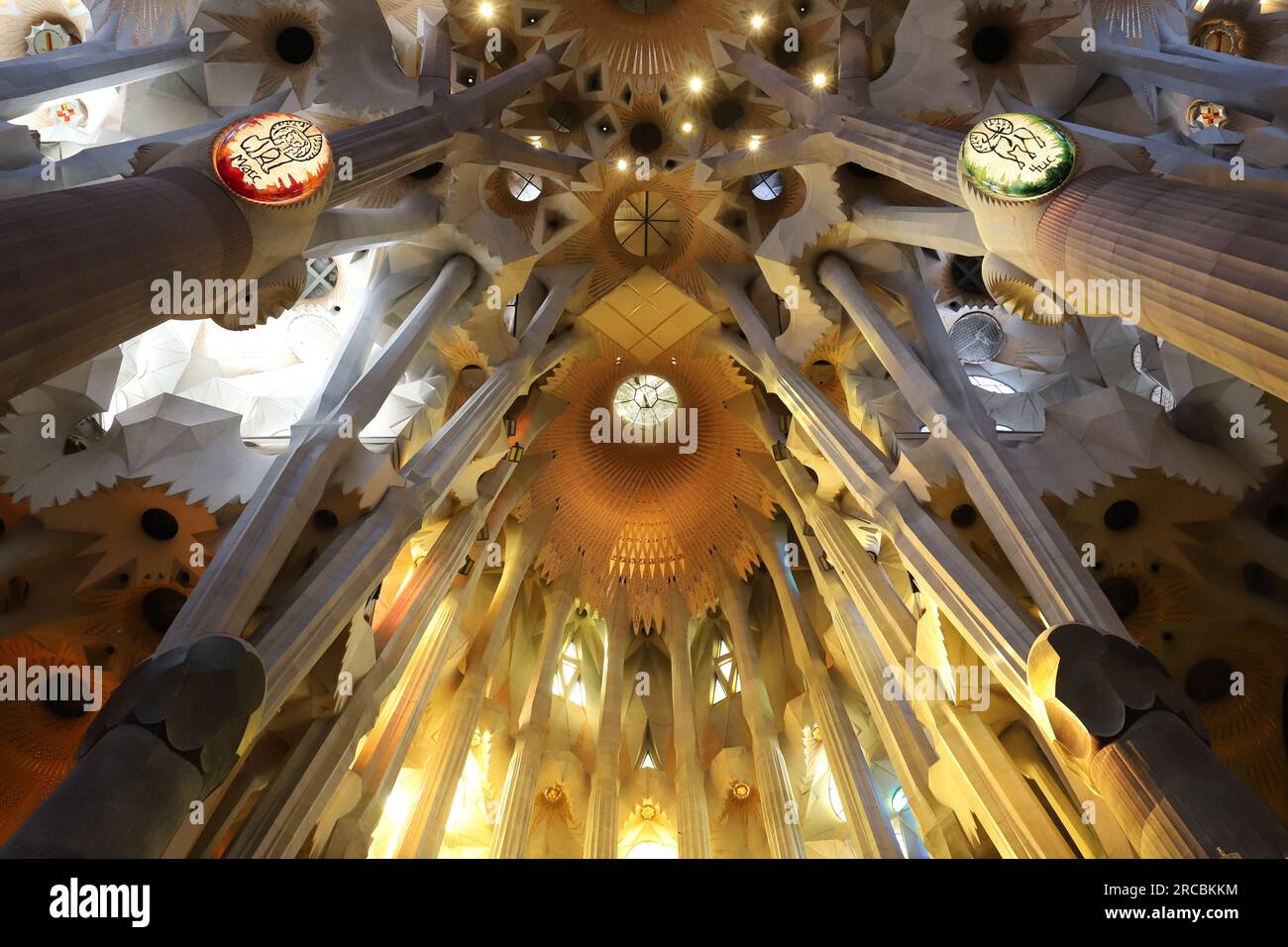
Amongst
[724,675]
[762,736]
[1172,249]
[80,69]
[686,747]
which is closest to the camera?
[1172,249]

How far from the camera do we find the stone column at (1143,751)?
4766 millimetres

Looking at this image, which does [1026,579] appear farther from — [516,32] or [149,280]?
[516,32]

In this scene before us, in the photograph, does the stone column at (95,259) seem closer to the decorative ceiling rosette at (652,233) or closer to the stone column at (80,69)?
the stone column at (80,69)

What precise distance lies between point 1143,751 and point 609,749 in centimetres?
934

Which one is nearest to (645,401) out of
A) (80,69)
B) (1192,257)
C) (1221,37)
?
(80,69)

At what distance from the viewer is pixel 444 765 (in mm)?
11258

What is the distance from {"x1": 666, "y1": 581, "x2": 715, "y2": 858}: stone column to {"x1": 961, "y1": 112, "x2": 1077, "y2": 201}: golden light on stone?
10.2 meters

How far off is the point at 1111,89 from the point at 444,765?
1266 centimetres

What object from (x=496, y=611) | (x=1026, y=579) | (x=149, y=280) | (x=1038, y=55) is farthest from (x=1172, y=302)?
(x=496, y=611)

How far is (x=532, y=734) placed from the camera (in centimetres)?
1312

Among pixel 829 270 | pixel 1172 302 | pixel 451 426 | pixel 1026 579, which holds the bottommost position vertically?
pixel 1026 579

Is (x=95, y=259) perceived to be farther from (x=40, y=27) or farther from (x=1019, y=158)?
(x=40, y=27)

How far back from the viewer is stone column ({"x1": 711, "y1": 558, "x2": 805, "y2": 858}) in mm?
12133

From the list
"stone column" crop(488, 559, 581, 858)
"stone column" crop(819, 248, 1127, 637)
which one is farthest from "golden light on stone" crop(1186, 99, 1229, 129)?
"stone column" crop(488, 559, 581, 858)
